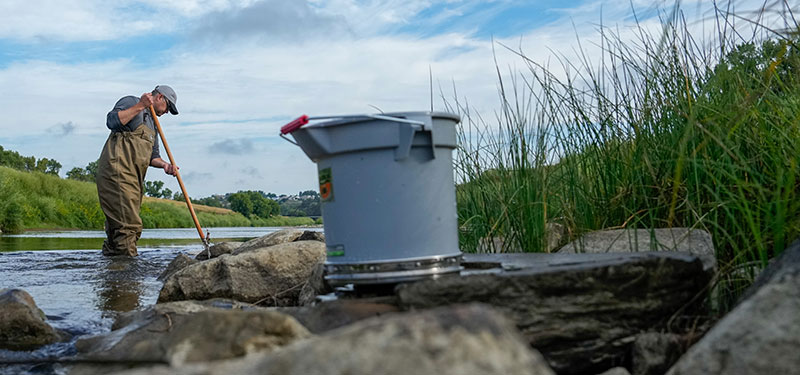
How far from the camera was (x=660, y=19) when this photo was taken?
479 centimetres

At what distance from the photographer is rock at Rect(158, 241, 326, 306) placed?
4980mm

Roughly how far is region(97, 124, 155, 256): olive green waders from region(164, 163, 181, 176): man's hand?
325mm

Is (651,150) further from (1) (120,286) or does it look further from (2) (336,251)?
(1) (120,286)

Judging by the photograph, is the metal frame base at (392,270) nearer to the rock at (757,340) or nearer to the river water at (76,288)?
the rock at (757,340)

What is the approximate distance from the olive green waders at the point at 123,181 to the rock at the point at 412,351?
820 cm

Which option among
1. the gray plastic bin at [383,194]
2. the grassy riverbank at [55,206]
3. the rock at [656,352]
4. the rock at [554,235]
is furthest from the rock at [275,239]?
the grassy riverbank at [55,206]

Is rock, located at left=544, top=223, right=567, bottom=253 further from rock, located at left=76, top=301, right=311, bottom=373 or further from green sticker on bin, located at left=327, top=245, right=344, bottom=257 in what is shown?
rock, located at left=76, top=301, right=311, bottom=373

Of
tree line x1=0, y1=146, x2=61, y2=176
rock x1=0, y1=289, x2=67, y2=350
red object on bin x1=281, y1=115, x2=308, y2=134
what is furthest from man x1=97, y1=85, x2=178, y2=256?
tree line x1=0, y1=146, x2=61, y2=176

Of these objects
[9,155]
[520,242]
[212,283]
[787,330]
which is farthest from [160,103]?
[9,155]

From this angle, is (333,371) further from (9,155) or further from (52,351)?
(9,155)

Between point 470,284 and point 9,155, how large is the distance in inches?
2197

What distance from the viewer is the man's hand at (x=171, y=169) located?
902 cm

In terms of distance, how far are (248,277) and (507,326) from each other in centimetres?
380

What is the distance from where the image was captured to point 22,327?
3.89 meters
